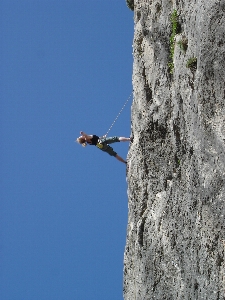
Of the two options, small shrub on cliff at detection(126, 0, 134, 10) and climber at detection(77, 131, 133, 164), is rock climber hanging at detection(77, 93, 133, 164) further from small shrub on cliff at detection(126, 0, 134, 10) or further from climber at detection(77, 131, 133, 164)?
small shrub on cliff at detection(126, 0, 134, 10)

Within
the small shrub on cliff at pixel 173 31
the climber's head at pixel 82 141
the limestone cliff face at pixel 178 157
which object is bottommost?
the limestone cliff face at pixel 178 157

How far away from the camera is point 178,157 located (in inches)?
593

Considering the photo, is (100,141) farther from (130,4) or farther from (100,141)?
(130,4)

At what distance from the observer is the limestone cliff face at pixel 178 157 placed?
476 inches

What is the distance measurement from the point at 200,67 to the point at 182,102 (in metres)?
1.89

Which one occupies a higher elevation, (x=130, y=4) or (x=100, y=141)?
(x=130, y=4)

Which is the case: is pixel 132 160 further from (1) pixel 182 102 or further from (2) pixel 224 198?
(2) pixel 224 198

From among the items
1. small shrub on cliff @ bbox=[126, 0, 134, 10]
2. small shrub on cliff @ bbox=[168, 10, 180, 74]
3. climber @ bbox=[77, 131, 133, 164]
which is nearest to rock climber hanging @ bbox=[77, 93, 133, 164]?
climber @ bbox=[77, 131, 133, 164]

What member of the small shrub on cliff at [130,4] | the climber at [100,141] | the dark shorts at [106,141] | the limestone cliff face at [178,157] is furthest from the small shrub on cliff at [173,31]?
the small shrub on cliff at [130,4]

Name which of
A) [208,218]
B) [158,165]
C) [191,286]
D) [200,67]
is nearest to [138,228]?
[158,165]

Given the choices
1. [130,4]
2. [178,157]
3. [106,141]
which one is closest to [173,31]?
[178,157]

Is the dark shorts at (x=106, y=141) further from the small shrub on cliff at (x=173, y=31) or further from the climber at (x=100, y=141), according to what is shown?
the small shrub on cliff at (x=173, y=31)

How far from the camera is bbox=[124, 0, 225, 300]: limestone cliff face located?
39.7 ft

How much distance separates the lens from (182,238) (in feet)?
46.1
